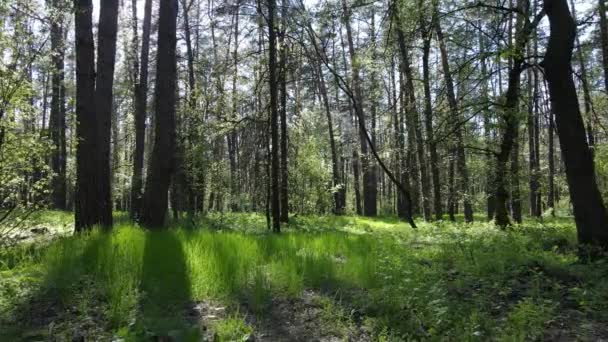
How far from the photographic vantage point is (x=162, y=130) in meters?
8.22

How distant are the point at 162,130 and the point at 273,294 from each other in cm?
504

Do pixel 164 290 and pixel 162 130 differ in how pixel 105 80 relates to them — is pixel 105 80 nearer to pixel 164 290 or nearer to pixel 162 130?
pixel 162 130

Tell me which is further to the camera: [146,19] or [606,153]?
[146,19]

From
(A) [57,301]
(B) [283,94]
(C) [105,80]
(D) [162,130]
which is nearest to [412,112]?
(B) [283,94]

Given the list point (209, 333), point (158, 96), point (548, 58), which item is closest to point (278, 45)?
point (158, 96)

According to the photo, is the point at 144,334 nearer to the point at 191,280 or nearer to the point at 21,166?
the point at 191,280

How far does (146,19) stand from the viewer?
52.2 ft

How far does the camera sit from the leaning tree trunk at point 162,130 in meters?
8.05

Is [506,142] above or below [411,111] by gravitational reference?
below

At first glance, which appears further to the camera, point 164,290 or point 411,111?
point 411,111

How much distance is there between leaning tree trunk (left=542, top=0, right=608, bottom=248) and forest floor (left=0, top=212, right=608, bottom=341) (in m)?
0.59

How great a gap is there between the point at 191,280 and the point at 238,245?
1.25 m

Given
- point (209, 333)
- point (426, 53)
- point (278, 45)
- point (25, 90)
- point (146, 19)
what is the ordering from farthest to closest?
point (146, 19), point (426, 53), point (278, 45), point (25, 90), point (209, 333)

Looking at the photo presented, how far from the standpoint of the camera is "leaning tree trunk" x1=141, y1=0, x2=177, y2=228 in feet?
26.4
